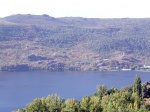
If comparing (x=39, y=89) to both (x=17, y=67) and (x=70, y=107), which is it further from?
(x=17, y=67)

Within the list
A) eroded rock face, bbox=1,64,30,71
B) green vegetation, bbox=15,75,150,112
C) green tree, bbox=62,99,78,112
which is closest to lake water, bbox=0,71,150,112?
green vegetation, bbox=15,75,150,112

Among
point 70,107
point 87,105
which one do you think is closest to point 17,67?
point 87,105

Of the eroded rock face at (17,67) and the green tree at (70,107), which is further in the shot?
the eroded rock face at (17,67)

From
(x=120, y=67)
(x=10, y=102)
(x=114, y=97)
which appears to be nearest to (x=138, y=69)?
(x=120, y=67)

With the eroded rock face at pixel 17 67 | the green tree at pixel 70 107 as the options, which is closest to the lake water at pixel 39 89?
the green tree at pixel 70 107

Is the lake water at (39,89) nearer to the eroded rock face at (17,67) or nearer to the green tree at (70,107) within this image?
the green tree at (70,107)

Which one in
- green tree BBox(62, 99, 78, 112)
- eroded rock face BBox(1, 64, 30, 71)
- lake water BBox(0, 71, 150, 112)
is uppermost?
green tree BBox(62, 99, 78, 112)

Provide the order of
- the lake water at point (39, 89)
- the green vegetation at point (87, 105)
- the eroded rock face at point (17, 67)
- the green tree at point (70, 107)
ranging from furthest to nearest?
the eroded rock face at point (17, 67), the lake water at point (39, 89), the green tree at point (70, 107), the green vegetation at point (87, 105)

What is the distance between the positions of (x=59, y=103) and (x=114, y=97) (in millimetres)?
6561

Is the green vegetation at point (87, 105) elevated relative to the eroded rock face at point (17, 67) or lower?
elevated

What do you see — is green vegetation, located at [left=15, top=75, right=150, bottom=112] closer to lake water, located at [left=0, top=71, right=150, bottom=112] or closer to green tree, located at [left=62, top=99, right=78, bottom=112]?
green tree, located at [left=62, top=99, right=78, bottom=112]

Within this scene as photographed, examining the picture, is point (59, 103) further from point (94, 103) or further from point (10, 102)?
point (10, 102)

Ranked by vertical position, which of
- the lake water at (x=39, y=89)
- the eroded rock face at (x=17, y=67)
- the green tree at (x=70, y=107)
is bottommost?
the eroded rock face at (x=17, y=67)

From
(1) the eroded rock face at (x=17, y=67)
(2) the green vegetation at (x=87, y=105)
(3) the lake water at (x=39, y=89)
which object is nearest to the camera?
(2) the green vegetation at (x=87, y=105)
